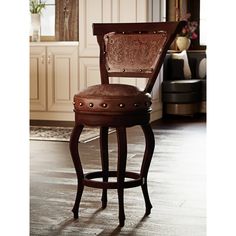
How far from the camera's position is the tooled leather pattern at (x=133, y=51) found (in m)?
2.74

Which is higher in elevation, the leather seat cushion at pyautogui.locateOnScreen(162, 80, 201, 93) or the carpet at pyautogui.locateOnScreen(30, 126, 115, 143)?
the leather seat cushion at pyautogui.locateOnScreen(162, 80, 201, 93)

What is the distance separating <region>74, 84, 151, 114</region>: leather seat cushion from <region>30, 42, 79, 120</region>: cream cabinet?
4.51 meters

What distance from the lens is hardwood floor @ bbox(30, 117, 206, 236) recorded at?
2529 mm

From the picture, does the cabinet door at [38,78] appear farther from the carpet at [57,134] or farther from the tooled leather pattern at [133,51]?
the tooled leather pattern at [133,51]

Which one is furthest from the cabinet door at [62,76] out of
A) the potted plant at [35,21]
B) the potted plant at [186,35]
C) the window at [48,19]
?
the potted plant at [186,35]

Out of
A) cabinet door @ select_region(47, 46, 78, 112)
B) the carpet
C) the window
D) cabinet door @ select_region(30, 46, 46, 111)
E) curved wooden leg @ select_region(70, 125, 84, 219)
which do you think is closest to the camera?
curved wooden leg @ select_region(70, 125, 84, 219)

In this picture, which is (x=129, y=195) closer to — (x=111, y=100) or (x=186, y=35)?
(x=111, y=100)

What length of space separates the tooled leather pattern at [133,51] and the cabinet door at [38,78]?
4.40 meters

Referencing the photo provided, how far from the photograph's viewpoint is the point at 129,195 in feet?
10.5

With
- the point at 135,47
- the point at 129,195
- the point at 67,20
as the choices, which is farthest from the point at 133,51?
the point at 67,20

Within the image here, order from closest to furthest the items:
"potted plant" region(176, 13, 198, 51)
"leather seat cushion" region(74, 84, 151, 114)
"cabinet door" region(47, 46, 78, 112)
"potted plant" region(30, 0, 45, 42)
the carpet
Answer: "leather seat cushion" region(74, 84, 151, 114)
the carpet
"cabinet door" region(47, 46, 78, 112)
"potted plant" region(30, 0, 45, 42)
"potted plant" region(176, 13, 198, 51)

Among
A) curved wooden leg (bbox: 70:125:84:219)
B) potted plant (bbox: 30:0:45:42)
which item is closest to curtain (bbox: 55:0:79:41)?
potted plant (bbox: 30:0:45:42)

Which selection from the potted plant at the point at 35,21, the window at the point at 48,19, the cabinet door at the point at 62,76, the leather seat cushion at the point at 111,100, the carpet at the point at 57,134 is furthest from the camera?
the window at the point at 48,19

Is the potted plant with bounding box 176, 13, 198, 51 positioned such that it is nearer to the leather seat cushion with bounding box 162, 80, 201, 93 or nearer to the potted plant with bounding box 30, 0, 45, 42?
the leather seat cushion with bounding box 162, 80, 201, 93
